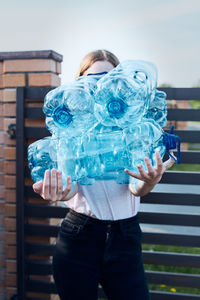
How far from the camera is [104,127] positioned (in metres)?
1.42

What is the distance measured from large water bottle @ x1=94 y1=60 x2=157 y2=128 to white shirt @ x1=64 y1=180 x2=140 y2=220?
34 cm

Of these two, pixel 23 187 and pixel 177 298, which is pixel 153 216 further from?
pixel 23 187

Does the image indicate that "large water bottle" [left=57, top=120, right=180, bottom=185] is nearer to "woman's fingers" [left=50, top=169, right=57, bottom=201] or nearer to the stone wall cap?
"woman's fingers" [left=50, top=169, right=57, bottom=201]

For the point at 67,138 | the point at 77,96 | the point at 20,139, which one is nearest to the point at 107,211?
the point at 67,138

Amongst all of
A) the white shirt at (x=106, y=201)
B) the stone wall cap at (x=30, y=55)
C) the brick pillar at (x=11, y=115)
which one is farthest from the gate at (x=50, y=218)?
the white shirt at (x=106, y=201)

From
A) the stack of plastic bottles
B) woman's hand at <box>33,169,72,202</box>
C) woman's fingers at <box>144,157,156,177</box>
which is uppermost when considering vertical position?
the stack of plastic bottles

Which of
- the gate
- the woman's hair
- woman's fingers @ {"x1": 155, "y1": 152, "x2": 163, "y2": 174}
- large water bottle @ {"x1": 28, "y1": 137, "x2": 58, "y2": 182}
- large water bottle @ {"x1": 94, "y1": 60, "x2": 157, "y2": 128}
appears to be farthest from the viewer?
the gate

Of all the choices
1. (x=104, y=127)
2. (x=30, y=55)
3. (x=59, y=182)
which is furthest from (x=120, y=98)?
(x=30, y=55)

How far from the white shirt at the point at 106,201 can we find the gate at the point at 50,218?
78 centimetres

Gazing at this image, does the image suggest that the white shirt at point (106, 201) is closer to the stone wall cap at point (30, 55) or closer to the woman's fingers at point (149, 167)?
the woman's fingers at point (149, 167)

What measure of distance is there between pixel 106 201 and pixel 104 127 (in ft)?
1.21

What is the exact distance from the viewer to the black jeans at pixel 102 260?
152cm

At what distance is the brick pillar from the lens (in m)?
2.32

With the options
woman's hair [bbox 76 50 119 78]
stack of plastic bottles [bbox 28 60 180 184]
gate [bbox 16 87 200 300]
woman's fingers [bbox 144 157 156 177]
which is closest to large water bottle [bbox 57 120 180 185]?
stack of plastic bottles [bbox 28 60 180 184]
